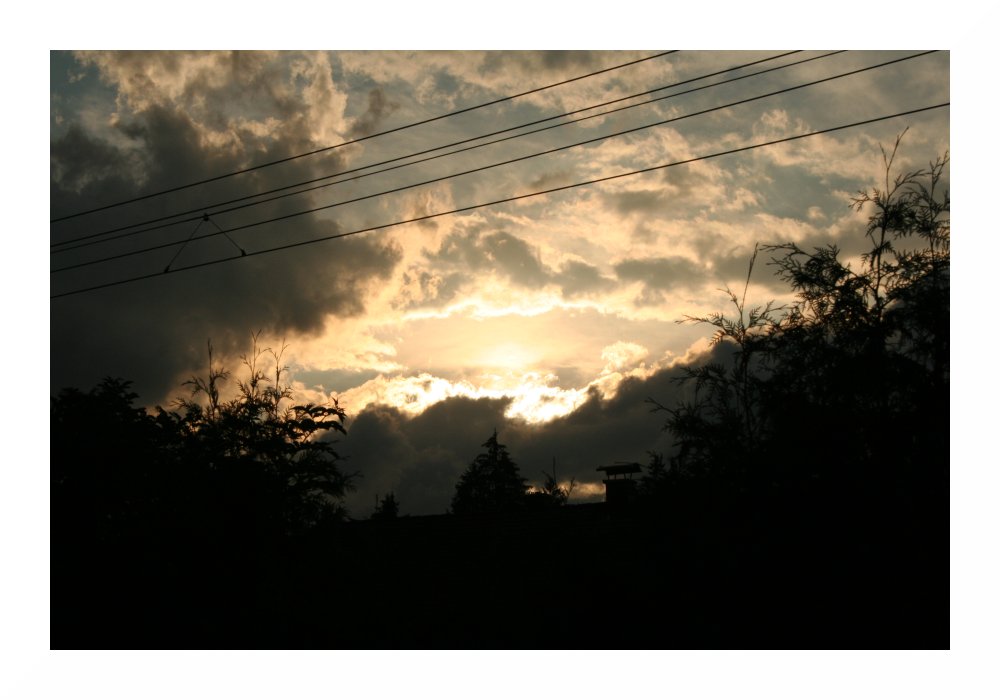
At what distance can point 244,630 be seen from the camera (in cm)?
1559

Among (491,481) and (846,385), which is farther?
(491,481)

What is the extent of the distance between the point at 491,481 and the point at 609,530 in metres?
48.5

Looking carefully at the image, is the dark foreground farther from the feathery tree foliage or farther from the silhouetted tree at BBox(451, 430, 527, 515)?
the silhouetted tree at BBox(451, 430, 527, 515)

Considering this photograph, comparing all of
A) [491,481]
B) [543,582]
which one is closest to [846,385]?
[543,582]

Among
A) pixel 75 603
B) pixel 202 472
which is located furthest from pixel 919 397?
pixel 75 603

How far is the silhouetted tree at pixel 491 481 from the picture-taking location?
2559 inches

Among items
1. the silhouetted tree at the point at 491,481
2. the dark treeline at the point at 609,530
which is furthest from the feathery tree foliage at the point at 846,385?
the silhouetted tree at the point at 491,481

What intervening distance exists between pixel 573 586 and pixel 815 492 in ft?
17.1

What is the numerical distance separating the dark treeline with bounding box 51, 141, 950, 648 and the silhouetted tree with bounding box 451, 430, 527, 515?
142ft

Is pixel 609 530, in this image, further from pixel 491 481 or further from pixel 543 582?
pixel 491 481

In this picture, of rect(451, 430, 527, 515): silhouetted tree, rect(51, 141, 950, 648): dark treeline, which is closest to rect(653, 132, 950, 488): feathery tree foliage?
rect(51, 141, 950, 648): dark treeline

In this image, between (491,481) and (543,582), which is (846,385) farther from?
(491,481)

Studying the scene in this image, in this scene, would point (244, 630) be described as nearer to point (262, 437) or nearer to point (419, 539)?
point (262, 437)

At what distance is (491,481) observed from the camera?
6644cm
